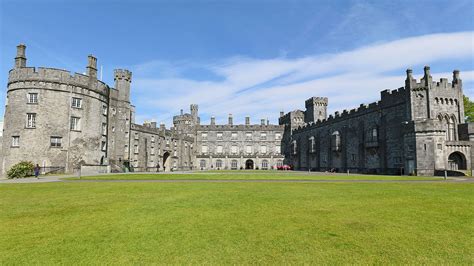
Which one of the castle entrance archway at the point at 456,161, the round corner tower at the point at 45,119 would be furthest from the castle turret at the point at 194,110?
the castle entrance archway at the point at 456,161

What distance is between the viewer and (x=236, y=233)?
242 inches

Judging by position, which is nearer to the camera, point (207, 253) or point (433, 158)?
point (207, 253)

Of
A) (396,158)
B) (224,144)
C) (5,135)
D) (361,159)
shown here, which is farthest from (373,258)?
(224,144)

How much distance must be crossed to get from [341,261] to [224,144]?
7688cm

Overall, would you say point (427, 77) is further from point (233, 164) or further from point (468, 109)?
point (233, 164)

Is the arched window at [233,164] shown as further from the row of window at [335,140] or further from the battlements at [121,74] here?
the battlements at [121,74]

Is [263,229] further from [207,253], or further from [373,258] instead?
[373,258]

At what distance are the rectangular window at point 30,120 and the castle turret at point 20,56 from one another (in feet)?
20.5

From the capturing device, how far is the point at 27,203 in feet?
32.1

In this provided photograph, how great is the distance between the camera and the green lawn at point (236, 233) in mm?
4832

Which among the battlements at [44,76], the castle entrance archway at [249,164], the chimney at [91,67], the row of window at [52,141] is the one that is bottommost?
the castle entrance archway at [249,164]

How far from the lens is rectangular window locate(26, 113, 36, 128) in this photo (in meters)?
33.9

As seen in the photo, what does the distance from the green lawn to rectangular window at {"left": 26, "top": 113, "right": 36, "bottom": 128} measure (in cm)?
2939

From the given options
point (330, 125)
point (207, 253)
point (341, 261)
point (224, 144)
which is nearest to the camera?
point (341, 261)
